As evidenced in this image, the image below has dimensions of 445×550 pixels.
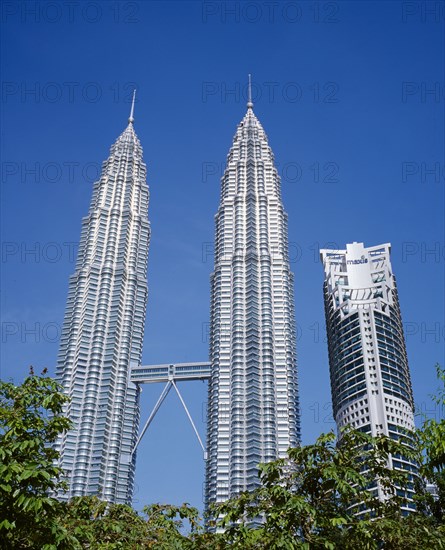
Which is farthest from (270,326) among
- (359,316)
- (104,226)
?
(104,226)

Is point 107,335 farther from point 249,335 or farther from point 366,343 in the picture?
point 366,343

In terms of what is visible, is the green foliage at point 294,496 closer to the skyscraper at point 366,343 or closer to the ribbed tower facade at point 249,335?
the ribbed tower facade at point 249,335

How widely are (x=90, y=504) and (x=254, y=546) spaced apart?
29.4 ft

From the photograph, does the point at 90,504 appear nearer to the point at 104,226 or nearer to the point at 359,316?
the point at 359,316

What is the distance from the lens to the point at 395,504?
16.6 m

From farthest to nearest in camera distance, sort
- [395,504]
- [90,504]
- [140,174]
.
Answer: [140,174] < [90,504] < [395,504]

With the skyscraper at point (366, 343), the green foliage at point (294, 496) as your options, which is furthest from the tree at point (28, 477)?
the skyscraper at point (366, 343)

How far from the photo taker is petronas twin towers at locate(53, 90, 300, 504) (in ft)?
362

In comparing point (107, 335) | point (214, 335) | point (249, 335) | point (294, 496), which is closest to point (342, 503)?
point (294, 496)

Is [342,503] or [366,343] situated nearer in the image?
[342,503]

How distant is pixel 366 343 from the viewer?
118m

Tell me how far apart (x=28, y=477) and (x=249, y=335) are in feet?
355

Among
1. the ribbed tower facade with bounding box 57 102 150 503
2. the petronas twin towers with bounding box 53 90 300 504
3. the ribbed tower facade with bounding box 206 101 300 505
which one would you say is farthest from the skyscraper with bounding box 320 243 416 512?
the ribbed tower facade with bounding box 57 102 150 503

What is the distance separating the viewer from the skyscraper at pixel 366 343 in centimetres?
11188
